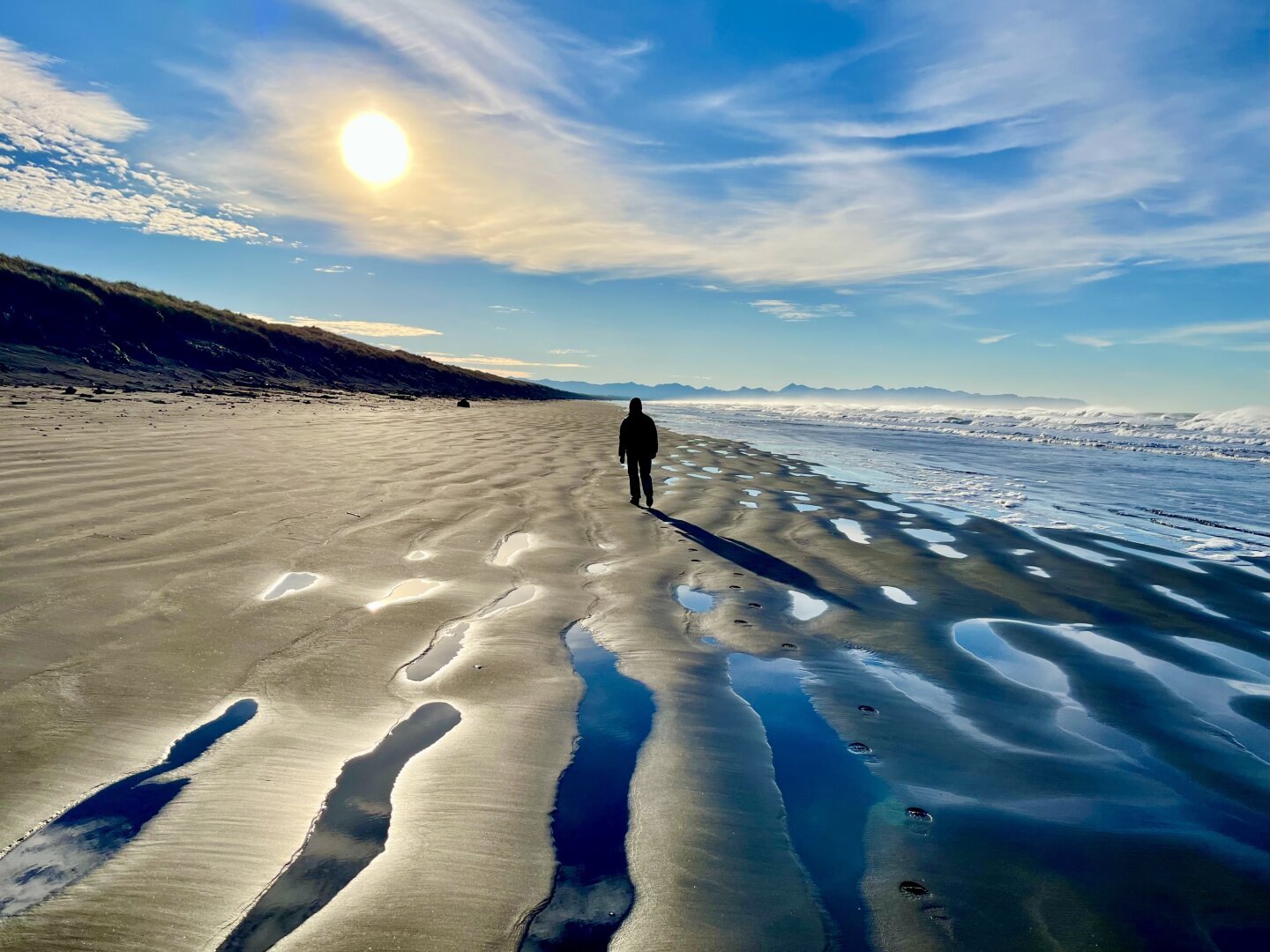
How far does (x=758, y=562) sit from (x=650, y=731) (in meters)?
3.99

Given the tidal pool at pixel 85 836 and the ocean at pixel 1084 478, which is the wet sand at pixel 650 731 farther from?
the ocean at pixel 1084 478

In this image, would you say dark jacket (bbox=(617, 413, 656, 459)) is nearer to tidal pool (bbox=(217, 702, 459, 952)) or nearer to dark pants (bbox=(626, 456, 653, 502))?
dark pants (bbox=(626, 456, 653, 502))

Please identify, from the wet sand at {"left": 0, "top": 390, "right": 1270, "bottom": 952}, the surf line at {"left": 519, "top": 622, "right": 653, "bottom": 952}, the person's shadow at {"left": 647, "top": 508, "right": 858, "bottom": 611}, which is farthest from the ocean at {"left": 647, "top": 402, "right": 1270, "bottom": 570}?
the surf line at {"left": 519, "top": 622, "right": 653, "bottom": 952}

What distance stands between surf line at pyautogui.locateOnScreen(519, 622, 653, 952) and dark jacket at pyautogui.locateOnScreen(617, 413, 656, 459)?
20.8ft

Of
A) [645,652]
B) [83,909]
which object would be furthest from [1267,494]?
[83,909]

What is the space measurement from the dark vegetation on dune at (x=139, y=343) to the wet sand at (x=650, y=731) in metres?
22.4

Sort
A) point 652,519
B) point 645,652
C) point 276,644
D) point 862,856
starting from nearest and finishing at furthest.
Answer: point 862,856
point 276,644
point 645,652
point 652,519

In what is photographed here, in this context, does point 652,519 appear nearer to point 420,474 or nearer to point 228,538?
point 420,474

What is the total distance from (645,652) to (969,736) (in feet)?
6.34

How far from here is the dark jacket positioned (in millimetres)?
10266

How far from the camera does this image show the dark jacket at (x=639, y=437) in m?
10.3

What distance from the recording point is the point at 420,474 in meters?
11.1

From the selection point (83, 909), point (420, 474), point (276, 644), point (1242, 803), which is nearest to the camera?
point (83, 909)

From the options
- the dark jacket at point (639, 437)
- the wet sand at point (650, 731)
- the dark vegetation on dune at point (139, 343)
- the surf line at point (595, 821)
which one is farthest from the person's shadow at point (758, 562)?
the dark vegetation on dune at point (139, 343)
